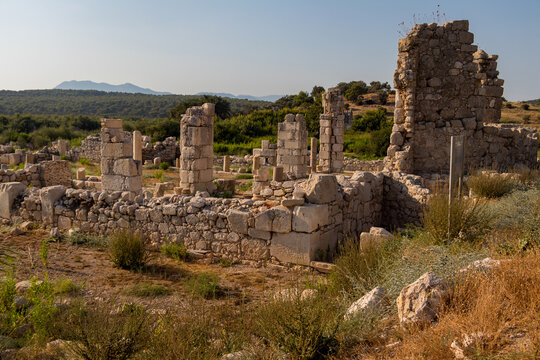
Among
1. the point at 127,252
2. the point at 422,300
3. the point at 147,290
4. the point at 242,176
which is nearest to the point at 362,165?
the point at 242,176

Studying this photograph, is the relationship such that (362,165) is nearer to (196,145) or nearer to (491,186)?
(196,145)

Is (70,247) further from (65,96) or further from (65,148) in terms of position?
(65,96)

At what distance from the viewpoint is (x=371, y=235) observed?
6.64 m

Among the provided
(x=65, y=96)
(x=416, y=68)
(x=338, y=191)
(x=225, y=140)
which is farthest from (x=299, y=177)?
(x=65, y=96)

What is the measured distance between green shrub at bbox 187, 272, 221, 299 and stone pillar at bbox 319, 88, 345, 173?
12.4 m

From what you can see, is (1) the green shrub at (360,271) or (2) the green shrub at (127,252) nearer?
(1) the green shrub at (360,271)

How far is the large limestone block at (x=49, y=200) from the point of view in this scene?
9.34 meters

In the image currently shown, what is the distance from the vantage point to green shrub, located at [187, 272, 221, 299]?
5976mm

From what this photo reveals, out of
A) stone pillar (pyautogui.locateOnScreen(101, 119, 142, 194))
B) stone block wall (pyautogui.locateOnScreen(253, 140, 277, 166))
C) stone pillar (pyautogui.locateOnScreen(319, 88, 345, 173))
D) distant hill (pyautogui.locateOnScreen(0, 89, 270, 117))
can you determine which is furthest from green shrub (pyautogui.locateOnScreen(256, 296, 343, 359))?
distant hill (pyautogui.locateOnScreen(0, 89, 270, 117))

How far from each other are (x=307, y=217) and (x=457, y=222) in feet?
7.51

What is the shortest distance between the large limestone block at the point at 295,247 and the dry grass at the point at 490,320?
140 inches

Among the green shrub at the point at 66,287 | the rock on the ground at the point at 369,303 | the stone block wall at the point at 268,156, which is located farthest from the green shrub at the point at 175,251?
the stone block wall at the point at 268,156

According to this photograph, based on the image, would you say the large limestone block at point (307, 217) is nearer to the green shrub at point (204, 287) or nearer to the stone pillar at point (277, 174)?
the green shrub at point (204, 287)

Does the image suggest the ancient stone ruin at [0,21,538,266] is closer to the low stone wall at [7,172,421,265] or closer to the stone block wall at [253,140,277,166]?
the low stone wall at [7,172,421,265]
